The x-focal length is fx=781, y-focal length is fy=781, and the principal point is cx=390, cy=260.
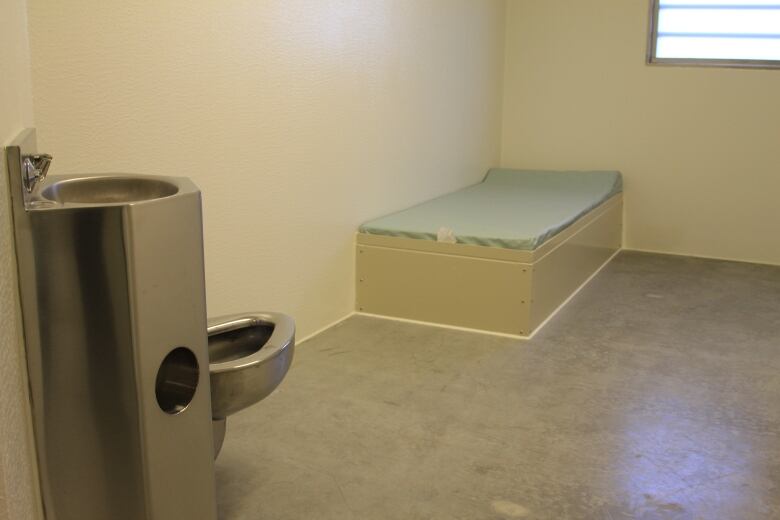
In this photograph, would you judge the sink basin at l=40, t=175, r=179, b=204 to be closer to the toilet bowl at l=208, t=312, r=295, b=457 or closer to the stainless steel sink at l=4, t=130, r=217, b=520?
the stainless steel sink at l=4, t=130, r=217, b=520

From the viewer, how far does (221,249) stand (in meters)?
2.28

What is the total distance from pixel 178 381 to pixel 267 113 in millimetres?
1326

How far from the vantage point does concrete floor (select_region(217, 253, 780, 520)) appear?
171 centimetres

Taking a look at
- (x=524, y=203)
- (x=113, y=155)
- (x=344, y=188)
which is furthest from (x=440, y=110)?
(x=113, y=155)

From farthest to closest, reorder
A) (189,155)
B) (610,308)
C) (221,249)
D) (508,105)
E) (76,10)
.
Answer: (508,105) < (610,308) < (221,249) < (189,155) < (76,10)

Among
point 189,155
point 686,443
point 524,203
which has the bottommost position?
point 686,443

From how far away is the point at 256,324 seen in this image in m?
1.70

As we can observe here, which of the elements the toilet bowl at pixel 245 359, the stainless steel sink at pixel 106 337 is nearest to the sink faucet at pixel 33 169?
the stainless steel sink at pixel 106 337

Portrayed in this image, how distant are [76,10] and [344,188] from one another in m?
1.31

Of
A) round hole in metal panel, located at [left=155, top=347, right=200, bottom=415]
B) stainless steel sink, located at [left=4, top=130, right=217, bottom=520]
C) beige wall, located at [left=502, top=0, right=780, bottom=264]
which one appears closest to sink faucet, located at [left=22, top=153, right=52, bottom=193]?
stainless steel sink, located at [left=4, top=130, right=217, bottom=520]

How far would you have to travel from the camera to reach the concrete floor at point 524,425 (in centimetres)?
171

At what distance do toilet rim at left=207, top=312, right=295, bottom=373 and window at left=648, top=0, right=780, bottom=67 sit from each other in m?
3.25

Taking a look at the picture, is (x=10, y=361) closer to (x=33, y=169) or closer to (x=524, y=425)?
(x=33, y=169)

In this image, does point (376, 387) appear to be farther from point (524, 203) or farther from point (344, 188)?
point (524, 203)
